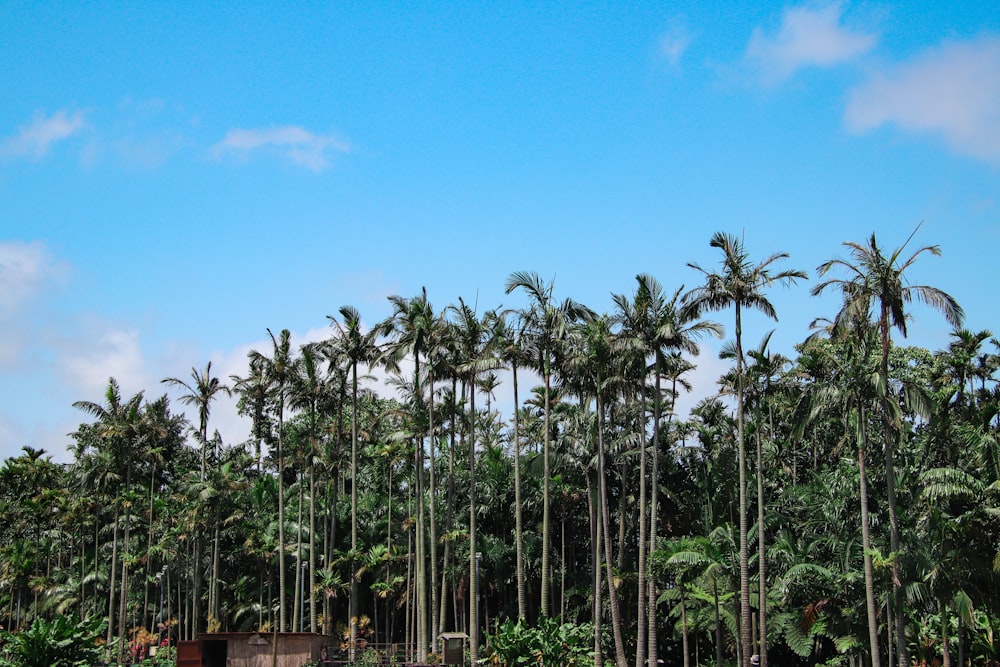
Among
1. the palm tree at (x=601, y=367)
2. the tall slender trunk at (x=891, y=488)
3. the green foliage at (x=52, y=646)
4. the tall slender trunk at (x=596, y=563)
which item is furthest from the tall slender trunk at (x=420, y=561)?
the tall slender trunk at (x=891, y=488)

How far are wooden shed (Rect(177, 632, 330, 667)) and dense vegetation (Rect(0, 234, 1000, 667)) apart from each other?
7.28 metres

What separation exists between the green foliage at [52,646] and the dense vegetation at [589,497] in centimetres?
1039

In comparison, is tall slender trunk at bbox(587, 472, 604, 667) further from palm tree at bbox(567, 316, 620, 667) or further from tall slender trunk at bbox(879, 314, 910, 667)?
tall slender trunk at bbox(879, 314, 910, 667)

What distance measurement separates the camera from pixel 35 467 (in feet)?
234

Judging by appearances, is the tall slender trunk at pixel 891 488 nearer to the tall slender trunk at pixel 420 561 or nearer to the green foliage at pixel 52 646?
the tall slender trunk at pixel 420 561

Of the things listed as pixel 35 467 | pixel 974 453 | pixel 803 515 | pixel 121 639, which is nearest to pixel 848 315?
pixel 974 453

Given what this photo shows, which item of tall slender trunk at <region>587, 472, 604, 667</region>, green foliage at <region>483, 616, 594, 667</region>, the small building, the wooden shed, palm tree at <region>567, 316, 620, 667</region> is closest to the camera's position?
the wooden shed

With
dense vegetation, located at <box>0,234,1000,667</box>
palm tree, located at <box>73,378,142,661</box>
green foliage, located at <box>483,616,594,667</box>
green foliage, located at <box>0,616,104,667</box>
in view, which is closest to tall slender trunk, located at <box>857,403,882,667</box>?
dense vegetation, located at <box>0,234,1000,667</box>

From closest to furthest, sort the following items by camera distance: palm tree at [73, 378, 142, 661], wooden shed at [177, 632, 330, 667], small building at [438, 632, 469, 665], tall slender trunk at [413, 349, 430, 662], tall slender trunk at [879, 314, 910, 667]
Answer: tall slender trunk at [879, 314, 910, 667]
wooden shed at [177, 632, 330, 667]
small building at [438, 632, 469, 665]
tall slender trunk at [413, 349, 430, 662]
palm tree at [73, 378, 142, 661]

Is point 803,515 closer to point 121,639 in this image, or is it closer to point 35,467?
point 121,639

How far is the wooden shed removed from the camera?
37875 mm

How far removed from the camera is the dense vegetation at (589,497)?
35906 millimetres

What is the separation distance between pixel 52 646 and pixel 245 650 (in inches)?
357

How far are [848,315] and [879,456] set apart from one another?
1446 cm
